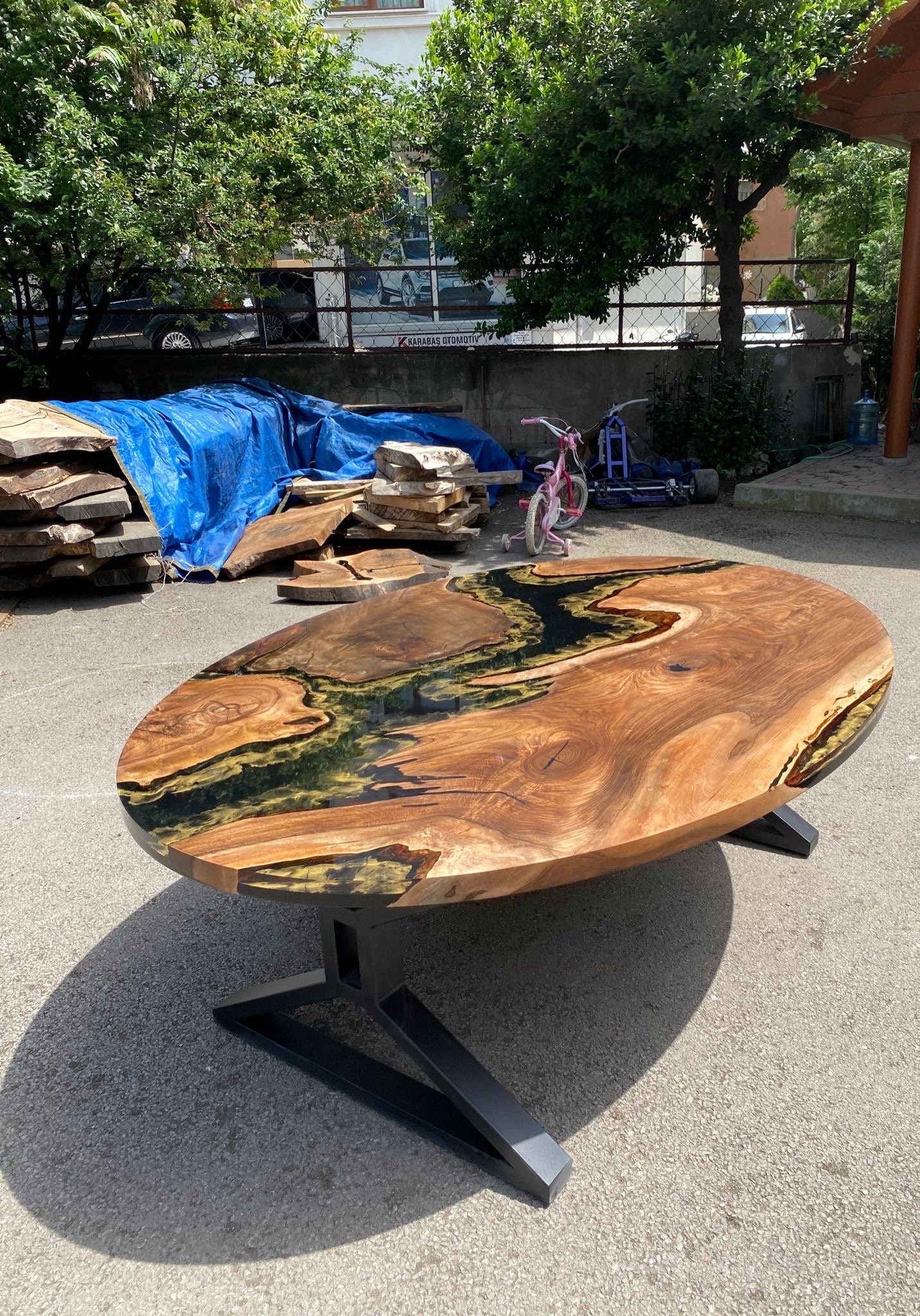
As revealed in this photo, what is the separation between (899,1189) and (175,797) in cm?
149

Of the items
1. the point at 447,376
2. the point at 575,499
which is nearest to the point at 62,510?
the point at 575,499

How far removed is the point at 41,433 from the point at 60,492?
34cm

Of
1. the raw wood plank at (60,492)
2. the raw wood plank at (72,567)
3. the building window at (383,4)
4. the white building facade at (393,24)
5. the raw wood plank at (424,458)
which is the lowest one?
the raw wood plank at (72,567)

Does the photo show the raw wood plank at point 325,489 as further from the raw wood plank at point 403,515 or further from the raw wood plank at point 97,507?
the raw wood plank at point 97,507

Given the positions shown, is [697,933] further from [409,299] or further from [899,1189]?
[409,299]

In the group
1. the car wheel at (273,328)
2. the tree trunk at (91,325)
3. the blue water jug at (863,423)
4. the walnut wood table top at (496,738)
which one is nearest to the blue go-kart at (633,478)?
the blue water jug at (863,423)

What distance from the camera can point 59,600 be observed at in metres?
5.63

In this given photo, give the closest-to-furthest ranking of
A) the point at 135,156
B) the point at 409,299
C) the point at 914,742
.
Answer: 1. the point at 914,742
2. the point at 135,156
3. the point at 409,299

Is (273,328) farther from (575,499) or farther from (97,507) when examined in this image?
(97,507)

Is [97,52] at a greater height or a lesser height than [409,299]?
greater

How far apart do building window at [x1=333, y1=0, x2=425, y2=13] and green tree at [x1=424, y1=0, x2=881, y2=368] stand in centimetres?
880

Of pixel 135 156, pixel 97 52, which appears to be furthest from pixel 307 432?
pixel 97 52

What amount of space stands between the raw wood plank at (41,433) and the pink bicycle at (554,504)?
2562mm

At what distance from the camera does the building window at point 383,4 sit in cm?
1520
